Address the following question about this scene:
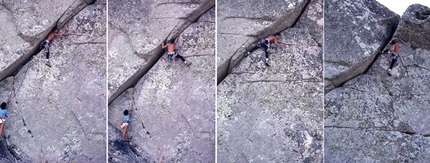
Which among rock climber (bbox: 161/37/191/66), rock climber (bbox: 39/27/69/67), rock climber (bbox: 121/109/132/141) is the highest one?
rock climber (bbox: 39/27/69/67)

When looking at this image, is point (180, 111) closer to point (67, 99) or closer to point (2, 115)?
point (67, 99)

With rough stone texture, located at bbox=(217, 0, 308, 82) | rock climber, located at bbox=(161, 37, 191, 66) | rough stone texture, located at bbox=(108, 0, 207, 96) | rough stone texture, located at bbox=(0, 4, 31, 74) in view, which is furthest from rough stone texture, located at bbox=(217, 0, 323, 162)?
rough stone texture, located at bbox=(0, 4, 31, 74)

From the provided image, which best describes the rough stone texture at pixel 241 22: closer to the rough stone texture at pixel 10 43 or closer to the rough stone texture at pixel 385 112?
the rough stone texture at pixel 385 112

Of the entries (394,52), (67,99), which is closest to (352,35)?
(394,52)

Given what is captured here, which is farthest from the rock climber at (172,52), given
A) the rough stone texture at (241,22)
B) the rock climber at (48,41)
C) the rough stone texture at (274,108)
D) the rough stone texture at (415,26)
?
the rough stone texture at (415,26)

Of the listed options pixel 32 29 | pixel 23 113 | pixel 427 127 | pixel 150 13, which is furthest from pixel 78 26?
pixel 427 127

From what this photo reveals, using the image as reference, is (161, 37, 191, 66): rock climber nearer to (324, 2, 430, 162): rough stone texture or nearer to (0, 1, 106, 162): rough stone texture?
(0, 1, 106, 162): rough stone texture
